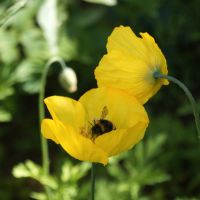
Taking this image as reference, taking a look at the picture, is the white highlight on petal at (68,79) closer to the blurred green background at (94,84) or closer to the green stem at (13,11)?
the green stem at (13,11)

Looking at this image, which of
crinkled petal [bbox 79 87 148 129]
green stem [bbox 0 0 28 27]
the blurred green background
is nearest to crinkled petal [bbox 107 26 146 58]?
crinkled petal [bbox 79 87 148 129]

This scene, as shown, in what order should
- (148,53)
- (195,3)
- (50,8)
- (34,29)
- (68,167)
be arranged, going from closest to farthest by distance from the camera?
(148,53)
(68,167)
(50,8)
(34,29)
(195,3)

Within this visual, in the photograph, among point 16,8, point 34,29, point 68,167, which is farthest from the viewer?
point 34,29

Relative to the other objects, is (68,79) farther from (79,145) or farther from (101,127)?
(79,145)

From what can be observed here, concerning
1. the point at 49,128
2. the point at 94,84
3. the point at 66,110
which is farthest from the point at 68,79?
the point at 94,84

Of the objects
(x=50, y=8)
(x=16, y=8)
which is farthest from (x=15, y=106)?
(x=16, y=8)

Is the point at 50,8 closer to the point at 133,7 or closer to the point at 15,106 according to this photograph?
the point at 15,106

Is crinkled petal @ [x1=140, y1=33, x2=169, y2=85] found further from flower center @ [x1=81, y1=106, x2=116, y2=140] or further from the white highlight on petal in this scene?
the white highlight on petal
